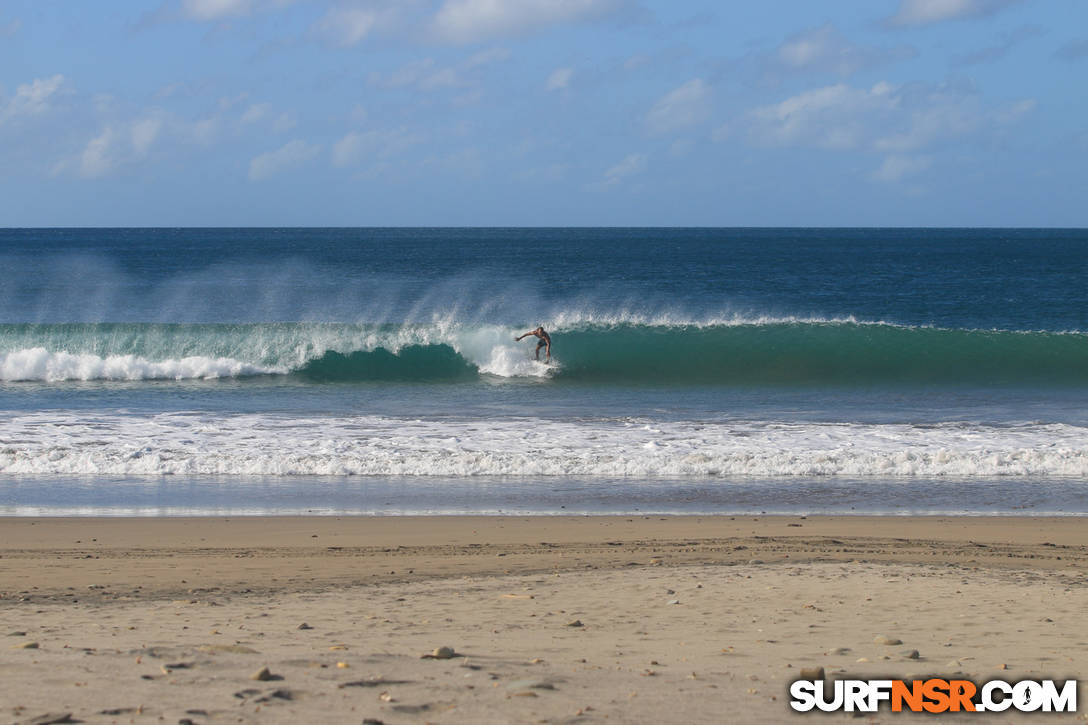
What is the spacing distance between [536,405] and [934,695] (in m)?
12.8

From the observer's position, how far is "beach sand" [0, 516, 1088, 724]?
12.7 feet

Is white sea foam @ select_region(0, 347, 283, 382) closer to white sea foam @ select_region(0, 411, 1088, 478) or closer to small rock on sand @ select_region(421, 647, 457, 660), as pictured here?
white sea foam @ select_region(0, 411, 1088, 478)

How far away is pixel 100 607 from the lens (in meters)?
5.75

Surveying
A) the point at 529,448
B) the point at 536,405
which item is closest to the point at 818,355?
the point at 536,405

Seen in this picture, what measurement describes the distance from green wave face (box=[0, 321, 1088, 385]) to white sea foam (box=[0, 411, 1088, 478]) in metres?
6.74

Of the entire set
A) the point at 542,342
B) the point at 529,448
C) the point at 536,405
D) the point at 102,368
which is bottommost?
the point at 529,448

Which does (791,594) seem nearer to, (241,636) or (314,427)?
(241,636)

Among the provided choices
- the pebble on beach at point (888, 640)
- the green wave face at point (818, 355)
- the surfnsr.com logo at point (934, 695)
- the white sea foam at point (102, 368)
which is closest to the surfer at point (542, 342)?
the green wave face at point (818, 355)

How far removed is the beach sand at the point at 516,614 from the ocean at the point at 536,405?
121cm

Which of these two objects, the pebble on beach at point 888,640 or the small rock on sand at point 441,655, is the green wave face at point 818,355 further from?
the small rock on sand at point 441,655

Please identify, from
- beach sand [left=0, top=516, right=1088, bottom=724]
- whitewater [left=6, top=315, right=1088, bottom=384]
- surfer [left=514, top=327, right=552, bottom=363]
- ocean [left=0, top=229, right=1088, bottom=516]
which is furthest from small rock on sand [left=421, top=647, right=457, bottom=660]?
whitewater [left=6, top=315, right=1088, bottom=384]

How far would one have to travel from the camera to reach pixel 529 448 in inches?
486

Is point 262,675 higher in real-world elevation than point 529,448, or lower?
lower

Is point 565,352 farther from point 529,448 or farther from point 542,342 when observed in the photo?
point 529,448
